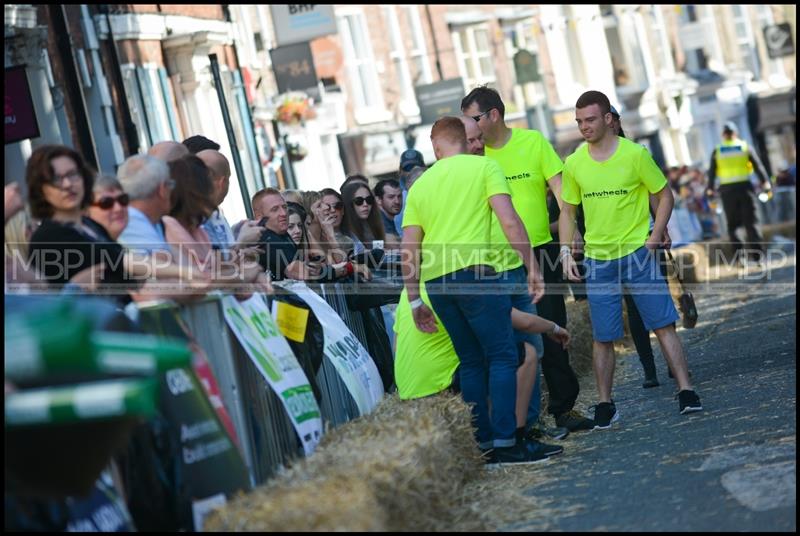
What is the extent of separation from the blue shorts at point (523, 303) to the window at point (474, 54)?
40753 millimetres

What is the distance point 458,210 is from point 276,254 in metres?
1.99

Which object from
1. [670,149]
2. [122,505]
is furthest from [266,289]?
[670,149]

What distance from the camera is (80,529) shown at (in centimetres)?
609

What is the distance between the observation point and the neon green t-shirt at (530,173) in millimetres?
10562

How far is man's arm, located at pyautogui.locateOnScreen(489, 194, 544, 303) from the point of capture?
9.16m

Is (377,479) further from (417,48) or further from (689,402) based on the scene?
(417,48)

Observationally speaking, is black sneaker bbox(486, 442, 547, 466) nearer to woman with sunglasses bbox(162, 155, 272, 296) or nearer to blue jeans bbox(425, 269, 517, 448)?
blue jeans bbox(425, 269, 517, 448)

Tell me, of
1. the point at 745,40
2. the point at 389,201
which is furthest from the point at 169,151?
the point at 745,40

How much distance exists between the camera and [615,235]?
1034cm

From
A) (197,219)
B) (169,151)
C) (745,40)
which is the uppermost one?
(745,40)

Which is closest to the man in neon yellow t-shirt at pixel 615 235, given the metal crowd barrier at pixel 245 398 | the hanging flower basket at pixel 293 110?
the metal crowd barrier at pixel 245 398

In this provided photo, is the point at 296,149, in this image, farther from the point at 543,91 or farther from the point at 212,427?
the point at 212,427

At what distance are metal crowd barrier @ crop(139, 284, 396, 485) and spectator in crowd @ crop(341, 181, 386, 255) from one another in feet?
14.4

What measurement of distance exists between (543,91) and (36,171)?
4865 cm
